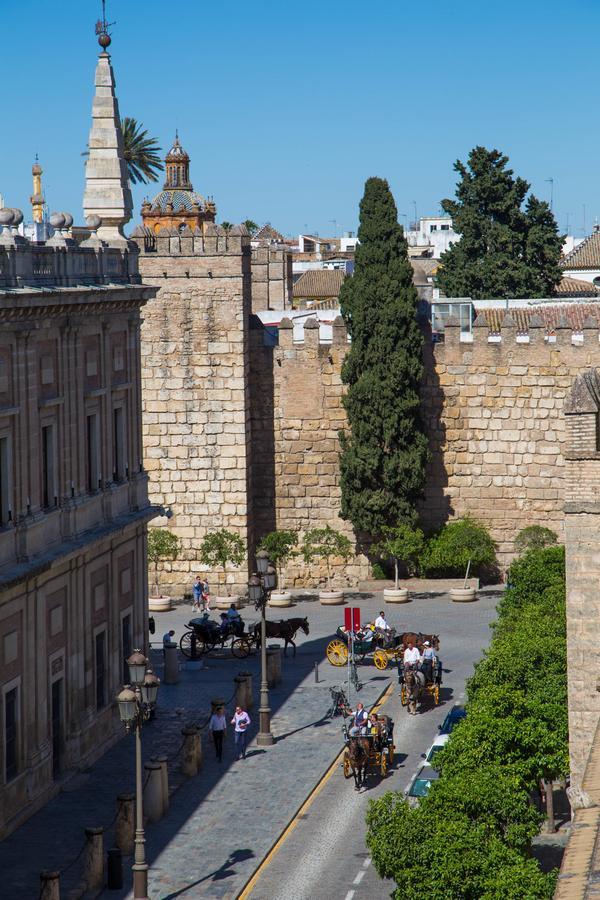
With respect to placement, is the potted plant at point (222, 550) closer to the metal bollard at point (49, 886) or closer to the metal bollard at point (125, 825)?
the metal bollard at point (125, 825)

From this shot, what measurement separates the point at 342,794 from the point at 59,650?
5376 millimetres

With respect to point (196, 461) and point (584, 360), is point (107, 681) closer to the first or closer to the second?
point (196, 461)

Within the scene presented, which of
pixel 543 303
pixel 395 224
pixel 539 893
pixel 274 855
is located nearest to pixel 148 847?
pixel 274 855

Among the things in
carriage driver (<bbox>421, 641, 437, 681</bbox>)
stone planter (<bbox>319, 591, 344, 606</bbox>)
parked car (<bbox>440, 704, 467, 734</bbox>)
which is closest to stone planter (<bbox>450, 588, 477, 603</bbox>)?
stone planter (<bbox>319, 591, 344, 606</bbox>)

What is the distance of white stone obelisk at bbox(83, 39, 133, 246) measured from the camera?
35.8 metres

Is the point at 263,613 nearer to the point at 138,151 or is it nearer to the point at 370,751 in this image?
the point at 370,751

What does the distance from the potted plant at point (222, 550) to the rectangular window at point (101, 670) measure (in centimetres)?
1400

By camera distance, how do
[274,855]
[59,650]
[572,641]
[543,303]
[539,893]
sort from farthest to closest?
1. [543,303]
2. [59,650]
3. [274,855]
4. [572,641]
5. [539,893]

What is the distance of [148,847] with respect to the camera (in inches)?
1069

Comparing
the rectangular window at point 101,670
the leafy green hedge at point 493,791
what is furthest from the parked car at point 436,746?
the rectangular window at point 101,670

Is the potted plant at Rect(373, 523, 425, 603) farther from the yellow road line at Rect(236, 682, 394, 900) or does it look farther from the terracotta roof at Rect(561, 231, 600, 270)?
the terracotta roof at Rect(561, 231, 600, 270)

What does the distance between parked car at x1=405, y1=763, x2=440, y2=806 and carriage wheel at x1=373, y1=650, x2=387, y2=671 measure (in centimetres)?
804

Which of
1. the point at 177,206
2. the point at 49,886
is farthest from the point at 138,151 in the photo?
the point at 49,886

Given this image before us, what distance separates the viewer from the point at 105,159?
1412 inches
